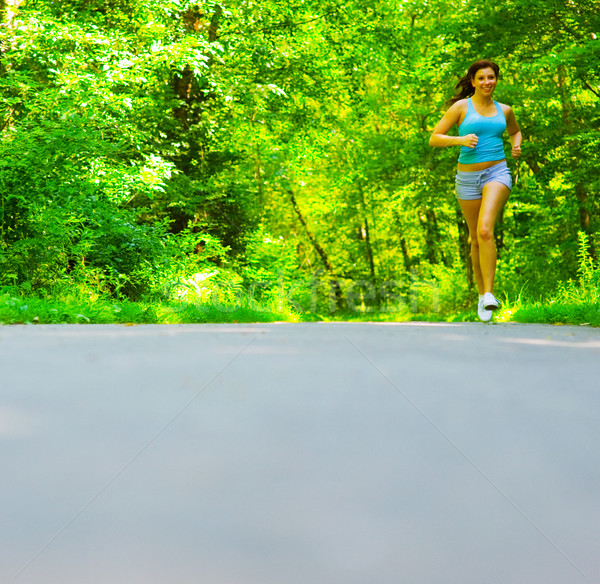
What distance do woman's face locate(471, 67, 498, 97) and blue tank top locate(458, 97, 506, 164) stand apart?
13cm

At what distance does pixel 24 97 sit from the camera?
1496 cm

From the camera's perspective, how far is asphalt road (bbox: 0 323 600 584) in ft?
5.78

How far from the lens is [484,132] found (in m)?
6.84

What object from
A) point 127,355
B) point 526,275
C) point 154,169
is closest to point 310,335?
point 127,355

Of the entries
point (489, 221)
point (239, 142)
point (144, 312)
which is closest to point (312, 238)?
point (239, 142)

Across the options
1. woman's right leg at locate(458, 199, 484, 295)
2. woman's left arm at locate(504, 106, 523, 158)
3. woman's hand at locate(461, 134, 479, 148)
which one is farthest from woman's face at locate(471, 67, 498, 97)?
woman's right leg at locate(458, 199, 484, 295)

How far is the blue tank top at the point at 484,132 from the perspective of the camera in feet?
22.4

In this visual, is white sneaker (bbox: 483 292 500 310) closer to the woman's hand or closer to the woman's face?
the woman's hand

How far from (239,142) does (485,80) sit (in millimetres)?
13941

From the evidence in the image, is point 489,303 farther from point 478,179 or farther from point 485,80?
point 485,80

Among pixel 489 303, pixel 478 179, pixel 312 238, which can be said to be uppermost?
pixel 478 179

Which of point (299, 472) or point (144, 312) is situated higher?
point (299, 472)

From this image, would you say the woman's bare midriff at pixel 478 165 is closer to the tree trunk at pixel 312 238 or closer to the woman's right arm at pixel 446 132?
the woman's right arm at pixel 446 132

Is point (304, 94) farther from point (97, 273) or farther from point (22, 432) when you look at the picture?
point (22, 432)
